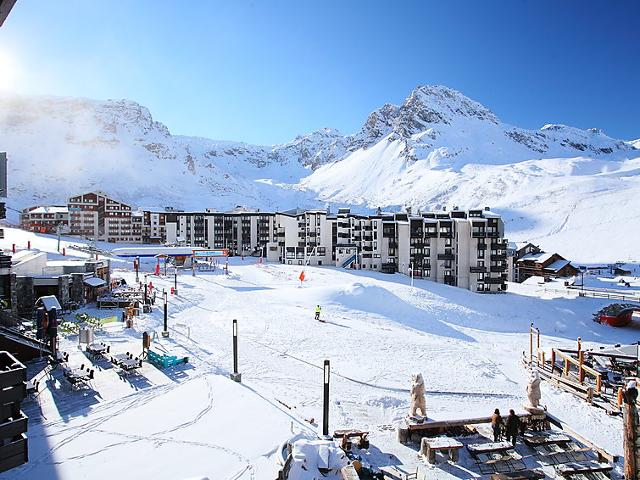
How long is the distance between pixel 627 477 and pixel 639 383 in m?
7.15

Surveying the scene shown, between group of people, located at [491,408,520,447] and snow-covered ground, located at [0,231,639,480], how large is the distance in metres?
1.12

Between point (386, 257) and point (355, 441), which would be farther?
point (386, 257)

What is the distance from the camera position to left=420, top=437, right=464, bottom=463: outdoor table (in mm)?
11984

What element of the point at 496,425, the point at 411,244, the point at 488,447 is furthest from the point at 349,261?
the point at 488,447

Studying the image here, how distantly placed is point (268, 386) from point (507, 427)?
348 inches

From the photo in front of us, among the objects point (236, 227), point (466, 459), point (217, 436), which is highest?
point (236, 227)

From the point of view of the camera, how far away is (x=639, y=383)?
46.5 feet

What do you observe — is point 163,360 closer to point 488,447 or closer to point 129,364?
point 129,364

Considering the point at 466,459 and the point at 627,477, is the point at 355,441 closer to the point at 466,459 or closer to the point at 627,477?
the point at 466,459

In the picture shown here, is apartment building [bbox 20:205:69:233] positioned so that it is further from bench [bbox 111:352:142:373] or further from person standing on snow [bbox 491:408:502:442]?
person standing on snow [bbox 491:408:502:442]

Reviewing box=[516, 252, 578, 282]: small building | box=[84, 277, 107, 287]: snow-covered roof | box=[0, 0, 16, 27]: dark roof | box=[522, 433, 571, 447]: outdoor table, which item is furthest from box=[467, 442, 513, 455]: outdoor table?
box=[516, 252, 578, 282]: small building

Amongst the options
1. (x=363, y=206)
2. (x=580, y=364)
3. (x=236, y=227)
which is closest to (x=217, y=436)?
(x=580, y=364)

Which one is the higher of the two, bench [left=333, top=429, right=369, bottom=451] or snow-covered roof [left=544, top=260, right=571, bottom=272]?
bench [left=333, top=429, right=369, bottom=451]

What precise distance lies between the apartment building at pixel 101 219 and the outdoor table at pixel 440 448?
9131 centimetres
